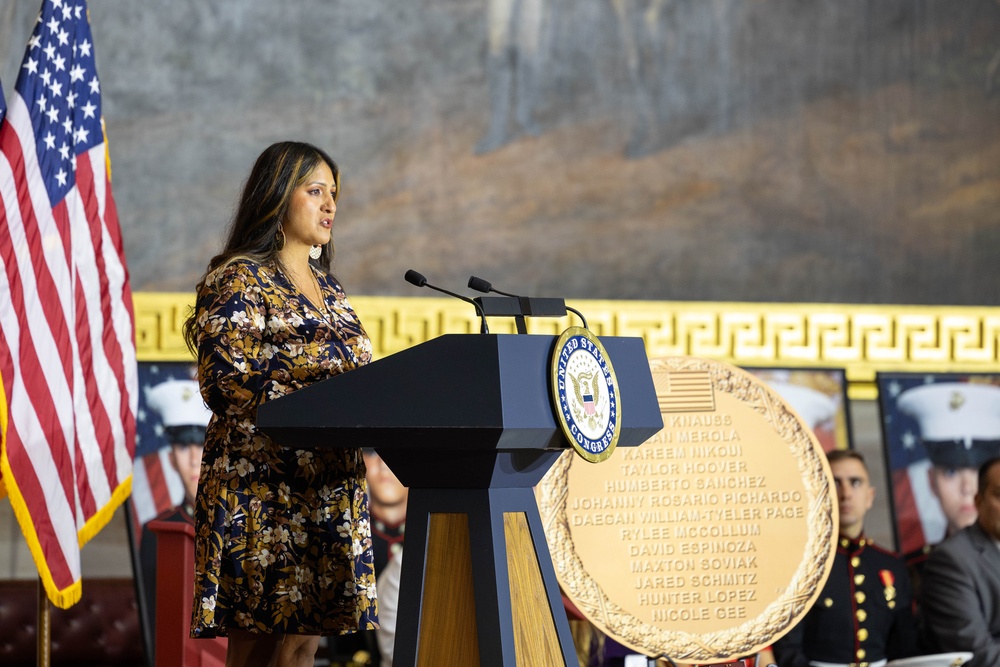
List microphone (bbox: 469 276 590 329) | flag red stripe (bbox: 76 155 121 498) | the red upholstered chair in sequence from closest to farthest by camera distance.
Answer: microphone (bbox: 469 276 590 329) < the red upholstered chair < flag red stripe (bbox: 76 155 121 498)

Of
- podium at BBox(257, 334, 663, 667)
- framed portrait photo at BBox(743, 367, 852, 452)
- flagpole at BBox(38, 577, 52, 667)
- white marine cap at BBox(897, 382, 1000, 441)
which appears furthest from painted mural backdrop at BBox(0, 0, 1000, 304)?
podium at BBox(257, 334, 663, 667)

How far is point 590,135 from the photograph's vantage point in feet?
20.3

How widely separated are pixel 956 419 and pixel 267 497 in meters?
Result: 4.13

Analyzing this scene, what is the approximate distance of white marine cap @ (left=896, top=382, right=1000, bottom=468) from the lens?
220 inches

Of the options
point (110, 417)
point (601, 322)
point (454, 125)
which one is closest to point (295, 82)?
point (454, 125)

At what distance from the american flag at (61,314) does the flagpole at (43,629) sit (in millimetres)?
85

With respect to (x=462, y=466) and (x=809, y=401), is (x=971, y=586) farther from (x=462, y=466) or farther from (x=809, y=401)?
(x=462, y=466)

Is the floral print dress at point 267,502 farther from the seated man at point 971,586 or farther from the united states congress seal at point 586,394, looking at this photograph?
the seated man at point 971,586

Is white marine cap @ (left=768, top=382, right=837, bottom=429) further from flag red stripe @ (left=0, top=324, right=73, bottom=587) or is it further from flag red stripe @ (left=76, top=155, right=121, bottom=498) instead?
flag red stripe @ (left=0, top=324, right=73, bottom=587)

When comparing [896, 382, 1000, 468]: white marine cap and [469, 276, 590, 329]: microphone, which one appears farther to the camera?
[896, 382, 1000, 468]: white marine cap

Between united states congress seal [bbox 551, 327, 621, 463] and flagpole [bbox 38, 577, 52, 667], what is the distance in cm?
227

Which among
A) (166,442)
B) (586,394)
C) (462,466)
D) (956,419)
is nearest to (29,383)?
(166,442)

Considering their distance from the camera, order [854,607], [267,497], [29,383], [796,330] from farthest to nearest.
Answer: [796,330]
[854,607]
[29,383]
[267,497]

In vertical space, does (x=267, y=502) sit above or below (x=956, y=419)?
below
